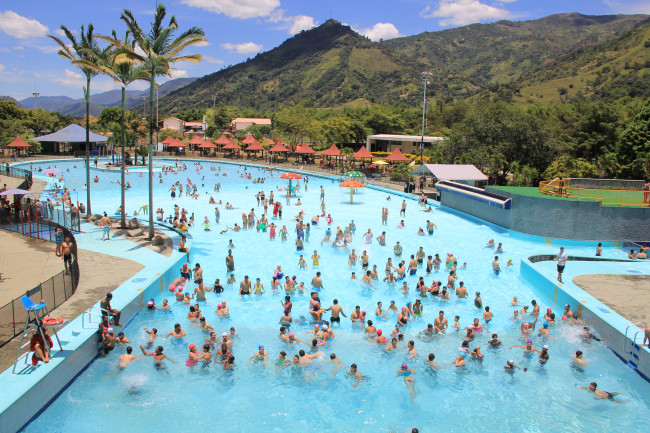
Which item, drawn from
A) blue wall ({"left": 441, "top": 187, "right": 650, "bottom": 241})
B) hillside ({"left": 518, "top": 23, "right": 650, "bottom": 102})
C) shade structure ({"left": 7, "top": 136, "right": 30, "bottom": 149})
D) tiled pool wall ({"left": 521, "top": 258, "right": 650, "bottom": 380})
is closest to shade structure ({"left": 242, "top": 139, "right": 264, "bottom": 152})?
shade structure ({"left": 7, "top": 136, "right": 30, "bottom": 149})

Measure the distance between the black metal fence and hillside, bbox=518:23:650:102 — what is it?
9345cm

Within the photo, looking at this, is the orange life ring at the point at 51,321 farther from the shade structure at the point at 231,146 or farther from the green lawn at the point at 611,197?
the shade structure at the point at 231,146

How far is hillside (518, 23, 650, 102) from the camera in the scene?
299ft

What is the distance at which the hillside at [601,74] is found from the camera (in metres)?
91.1

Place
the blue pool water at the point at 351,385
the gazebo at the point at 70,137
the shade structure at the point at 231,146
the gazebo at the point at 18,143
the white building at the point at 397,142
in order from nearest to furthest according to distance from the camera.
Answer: the blue pool water at the point at 351,385, the gazebo at the point at 18,143, the gazebo at the point at 70,137, the white building at the point at 397,142, the shade structure at the point at 231,146

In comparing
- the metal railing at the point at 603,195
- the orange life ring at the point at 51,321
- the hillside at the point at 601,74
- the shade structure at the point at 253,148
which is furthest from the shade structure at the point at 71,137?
the hillside at the point at 601,74

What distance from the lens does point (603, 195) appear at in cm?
2109

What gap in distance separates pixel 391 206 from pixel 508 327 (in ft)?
61.1

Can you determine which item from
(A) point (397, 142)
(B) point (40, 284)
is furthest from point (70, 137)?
(B) point (40, 284)

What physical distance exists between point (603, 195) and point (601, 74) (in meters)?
105

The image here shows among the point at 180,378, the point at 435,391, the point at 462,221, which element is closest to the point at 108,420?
the point at 180,378

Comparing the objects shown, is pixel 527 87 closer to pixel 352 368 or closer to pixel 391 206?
pixel 391 206

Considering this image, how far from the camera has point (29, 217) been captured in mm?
18281

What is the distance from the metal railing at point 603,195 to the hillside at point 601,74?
7481 centimetres
